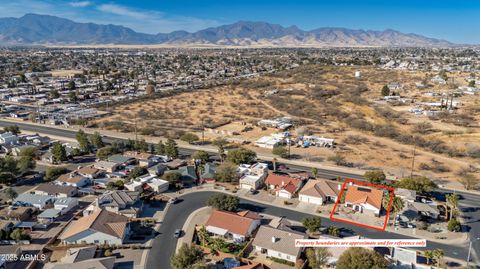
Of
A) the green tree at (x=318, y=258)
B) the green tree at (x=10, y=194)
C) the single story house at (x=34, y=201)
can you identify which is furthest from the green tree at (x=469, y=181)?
the green tree at (x=10, y=194)

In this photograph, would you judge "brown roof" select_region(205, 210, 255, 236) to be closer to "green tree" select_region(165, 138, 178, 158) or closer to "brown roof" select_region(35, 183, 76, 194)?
"brown roof" select_region(35, 183, 76, 194)

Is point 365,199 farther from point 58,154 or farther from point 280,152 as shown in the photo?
point 58,154

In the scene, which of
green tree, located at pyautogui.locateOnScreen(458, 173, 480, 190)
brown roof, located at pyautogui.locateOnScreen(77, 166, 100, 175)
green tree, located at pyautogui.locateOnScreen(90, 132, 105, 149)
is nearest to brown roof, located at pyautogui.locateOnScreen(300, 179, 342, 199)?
green tree, located at pyautogui.locateOnScreen(458, 173, 480, 190)

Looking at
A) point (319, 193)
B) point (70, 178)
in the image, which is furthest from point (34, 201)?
point (319, 193)

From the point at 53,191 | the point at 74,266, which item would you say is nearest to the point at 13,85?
the point at 53,191

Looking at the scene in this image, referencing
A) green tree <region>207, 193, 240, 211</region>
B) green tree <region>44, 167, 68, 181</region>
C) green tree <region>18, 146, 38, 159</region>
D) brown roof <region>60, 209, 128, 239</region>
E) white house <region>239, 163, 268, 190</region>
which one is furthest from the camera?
green tree <region>18, 146, 38, 159</region>

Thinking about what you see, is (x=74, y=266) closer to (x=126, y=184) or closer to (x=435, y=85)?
(x=126, y=184)
